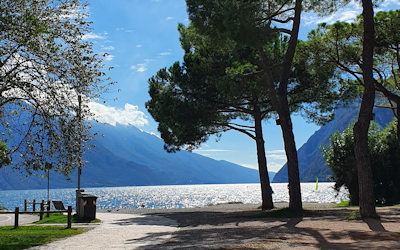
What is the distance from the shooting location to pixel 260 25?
15.9 metres

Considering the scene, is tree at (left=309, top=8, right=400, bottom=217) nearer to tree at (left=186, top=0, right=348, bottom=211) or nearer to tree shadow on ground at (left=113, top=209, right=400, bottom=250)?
tree at (left=186, top=0, right=348, bottom=211)

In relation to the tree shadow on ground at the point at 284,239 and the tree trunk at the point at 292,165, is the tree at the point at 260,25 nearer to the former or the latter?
the tree trunk at the point at 292,165

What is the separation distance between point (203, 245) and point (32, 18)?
21.3ft

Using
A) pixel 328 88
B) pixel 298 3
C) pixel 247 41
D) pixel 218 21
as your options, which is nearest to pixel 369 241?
pixel 247 41

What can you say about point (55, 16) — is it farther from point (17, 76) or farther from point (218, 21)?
point (218, 21)

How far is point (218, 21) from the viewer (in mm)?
15898

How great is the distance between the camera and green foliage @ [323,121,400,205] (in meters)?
27.5

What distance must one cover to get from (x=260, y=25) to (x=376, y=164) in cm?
1721

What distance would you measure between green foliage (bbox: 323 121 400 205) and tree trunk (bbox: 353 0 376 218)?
1544 centimetres

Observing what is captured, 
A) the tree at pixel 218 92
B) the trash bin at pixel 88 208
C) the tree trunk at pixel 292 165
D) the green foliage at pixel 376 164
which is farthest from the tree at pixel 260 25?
the green foliage at pixel 376 164

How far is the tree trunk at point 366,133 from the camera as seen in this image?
1295 cm

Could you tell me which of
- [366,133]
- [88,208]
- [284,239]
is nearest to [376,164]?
[366,133]

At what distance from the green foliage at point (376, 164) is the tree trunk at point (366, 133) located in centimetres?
1544

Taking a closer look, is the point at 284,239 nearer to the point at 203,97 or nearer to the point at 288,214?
the point at 288,214
